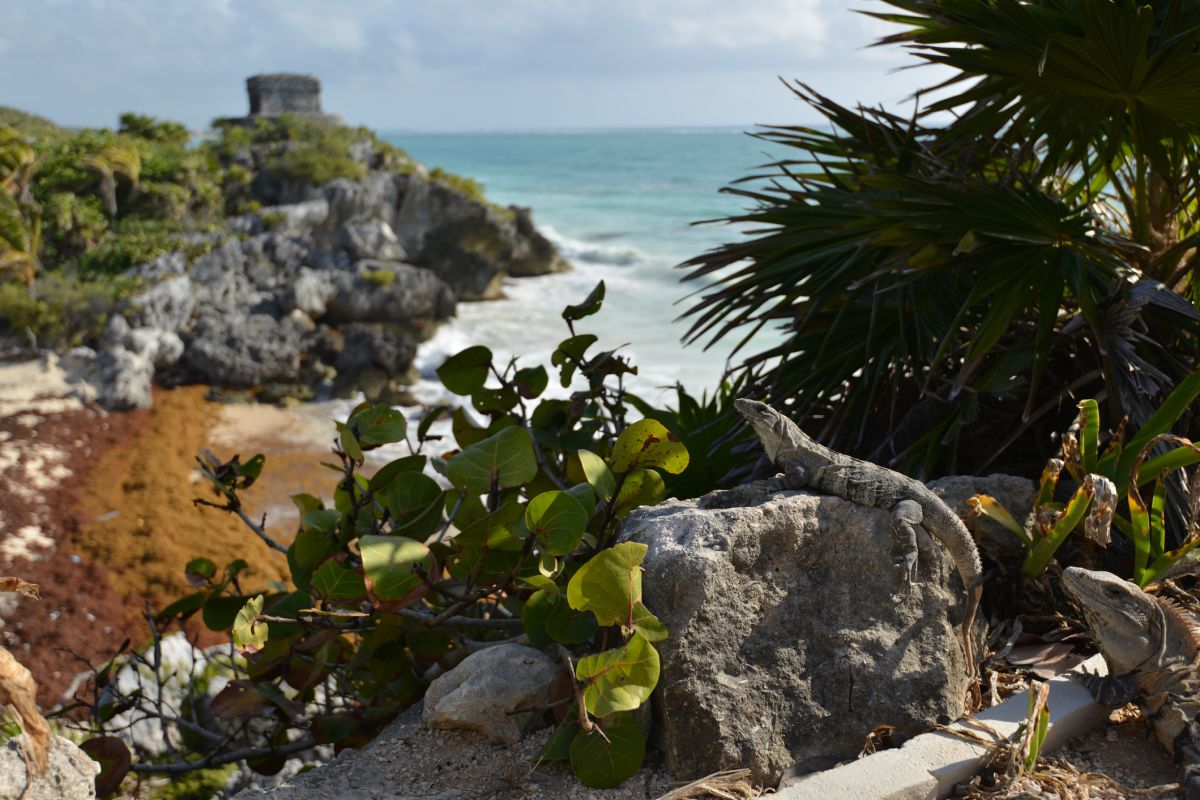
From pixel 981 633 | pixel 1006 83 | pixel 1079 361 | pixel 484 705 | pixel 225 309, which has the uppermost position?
pixel 1006 83

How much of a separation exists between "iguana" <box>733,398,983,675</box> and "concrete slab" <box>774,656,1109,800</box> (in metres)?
0.16

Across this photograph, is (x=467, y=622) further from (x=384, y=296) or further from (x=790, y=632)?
(x=384, y=296)

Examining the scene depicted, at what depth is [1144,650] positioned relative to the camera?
1786 millimetres

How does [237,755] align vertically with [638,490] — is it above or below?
below

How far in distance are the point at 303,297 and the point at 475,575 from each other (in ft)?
46.6

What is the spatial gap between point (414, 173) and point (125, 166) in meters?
6.84

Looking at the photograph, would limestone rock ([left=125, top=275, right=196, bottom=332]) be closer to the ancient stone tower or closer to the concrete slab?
the concrete slab

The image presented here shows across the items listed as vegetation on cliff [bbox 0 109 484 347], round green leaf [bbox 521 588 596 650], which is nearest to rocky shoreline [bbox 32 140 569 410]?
vegetation on cliff [bbox 0 109 484 347]

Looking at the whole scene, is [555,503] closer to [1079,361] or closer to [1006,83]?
[1079,361]

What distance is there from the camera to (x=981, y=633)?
6.46 feet

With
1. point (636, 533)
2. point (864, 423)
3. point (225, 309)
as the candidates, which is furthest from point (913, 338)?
point (225, 309)

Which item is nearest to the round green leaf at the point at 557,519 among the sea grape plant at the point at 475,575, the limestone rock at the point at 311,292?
the sea grape plant at the point at 475,575

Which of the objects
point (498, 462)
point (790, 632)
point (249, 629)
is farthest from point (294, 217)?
point (790, 632)

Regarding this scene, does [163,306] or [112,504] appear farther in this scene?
[163,306]
